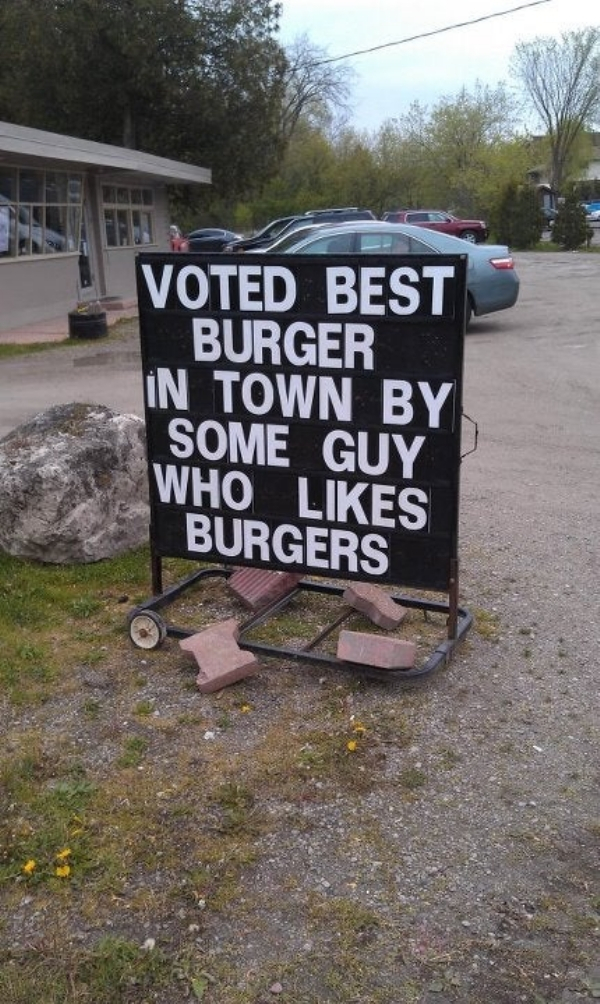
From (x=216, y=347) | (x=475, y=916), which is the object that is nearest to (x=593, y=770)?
(x=475, y=916)

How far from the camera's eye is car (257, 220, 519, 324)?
13.6 meters

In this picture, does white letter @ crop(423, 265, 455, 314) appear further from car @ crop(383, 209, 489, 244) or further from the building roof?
car @ crop(383, 209, 489, 244)

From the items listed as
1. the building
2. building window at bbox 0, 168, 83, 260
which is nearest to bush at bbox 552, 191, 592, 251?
the building

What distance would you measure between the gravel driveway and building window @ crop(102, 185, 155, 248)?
65.0 ft

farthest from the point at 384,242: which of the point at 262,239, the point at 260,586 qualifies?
the point at 260,586

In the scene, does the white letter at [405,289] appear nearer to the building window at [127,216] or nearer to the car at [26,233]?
the car at [26,233]

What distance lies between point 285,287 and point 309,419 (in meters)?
0.60

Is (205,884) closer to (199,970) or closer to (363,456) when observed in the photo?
(199,970)

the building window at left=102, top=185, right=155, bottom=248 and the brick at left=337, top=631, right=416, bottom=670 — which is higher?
the building window at left=102, top=185, right=155, bottom=248

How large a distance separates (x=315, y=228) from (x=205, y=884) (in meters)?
14.3

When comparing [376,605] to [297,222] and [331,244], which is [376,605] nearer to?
[331,244]

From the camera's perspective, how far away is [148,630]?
15.4 feet

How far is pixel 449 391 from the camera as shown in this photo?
13.2 feet

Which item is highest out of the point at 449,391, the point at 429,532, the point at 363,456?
the point at 449,391
